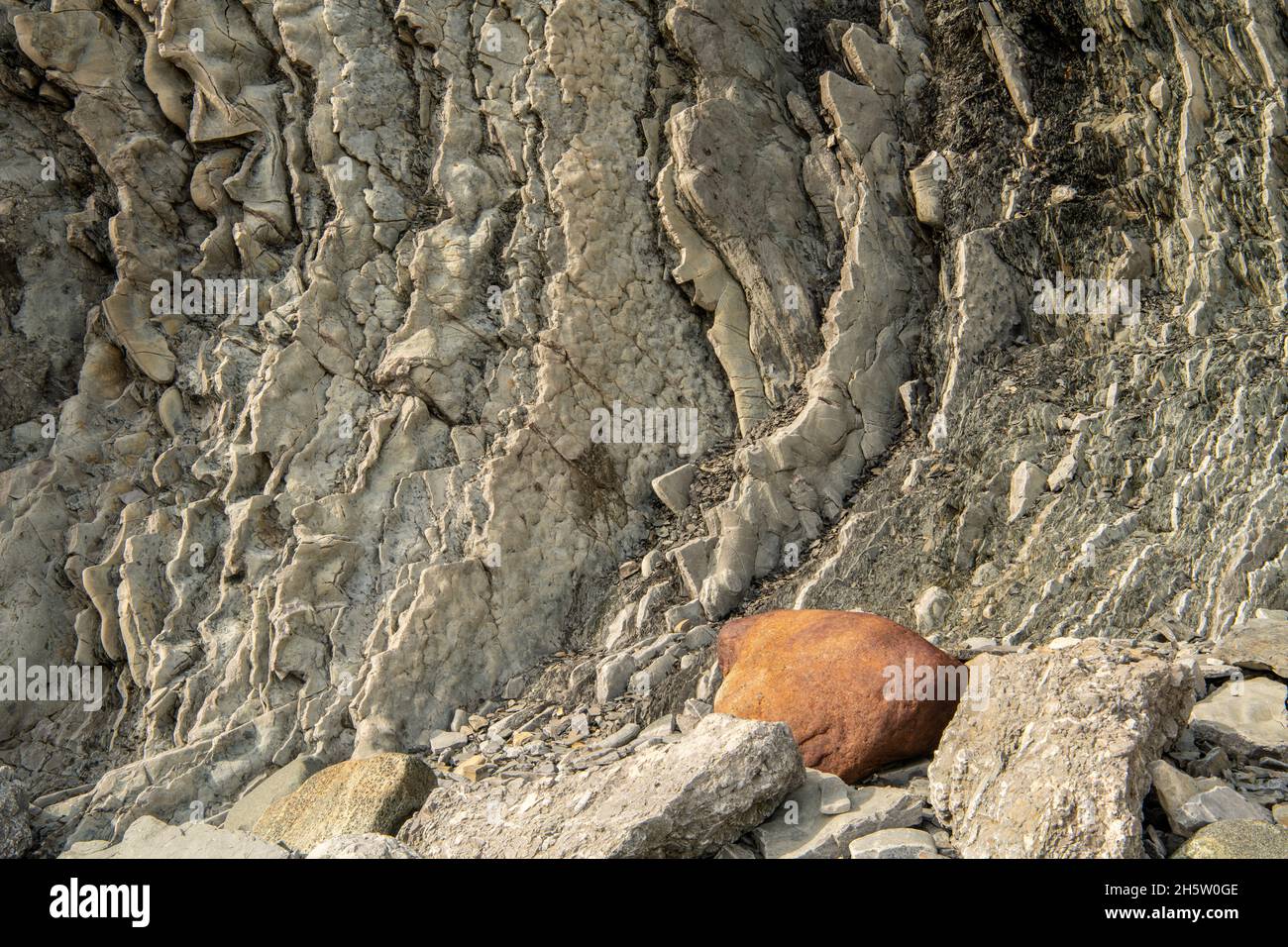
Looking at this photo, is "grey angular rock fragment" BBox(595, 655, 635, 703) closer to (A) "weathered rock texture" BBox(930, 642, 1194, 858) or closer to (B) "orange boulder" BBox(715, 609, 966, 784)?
(B) "orange boulder" BBox(715, 609, 966, 784)

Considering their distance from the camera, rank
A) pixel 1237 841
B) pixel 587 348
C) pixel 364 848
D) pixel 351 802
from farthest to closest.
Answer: pixel 587 348 → pixel 351 802 → pixel 364 848 → pixel 1237 841

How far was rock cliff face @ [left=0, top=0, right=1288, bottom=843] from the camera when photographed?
32.0 feet

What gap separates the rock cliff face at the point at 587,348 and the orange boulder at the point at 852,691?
4.40ft

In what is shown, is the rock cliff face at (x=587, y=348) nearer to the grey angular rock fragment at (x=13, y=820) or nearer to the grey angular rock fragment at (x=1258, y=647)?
the grey angular rock fragment at (x=13, y=820)

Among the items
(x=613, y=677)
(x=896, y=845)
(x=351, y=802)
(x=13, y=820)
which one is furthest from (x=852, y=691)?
(x=13, y=820)

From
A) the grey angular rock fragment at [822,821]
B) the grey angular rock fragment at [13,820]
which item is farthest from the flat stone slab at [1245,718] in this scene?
the grey angular rock fragment at [13,820]

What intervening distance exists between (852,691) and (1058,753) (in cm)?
190

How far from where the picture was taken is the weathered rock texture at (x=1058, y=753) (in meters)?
5.60

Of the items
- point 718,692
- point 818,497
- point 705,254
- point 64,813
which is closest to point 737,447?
point 818,497

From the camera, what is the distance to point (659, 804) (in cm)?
615

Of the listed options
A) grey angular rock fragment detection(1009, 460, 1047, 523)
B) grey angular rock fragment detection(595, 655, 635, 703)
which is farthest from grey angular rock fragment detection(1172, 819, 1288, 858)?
grey angular rock fragment detection(595, 655, 635, 703)

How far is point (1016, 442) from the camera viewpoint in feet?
33.4

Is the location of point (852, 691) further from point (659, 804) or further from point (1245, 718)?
point (1245, 718)

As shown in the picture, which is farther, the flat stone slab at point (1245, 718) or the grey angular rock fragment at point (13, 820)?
the grey angular rock fragment at point (13, 820)
